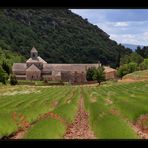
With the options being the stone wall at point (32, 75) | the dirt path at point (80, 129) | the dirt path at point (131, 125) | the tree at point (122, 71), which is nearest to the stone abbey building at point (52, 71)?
the stone wall at point (32, 75)

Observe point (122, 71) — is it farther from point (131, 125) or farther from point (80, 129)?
point (80, 129)

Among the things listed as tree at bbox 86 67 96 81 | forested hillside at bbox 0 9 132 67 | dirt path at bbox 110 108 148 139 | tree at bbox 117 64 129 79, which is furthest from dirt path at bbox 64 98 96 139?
forested hillside at bbox 0 9 132 67

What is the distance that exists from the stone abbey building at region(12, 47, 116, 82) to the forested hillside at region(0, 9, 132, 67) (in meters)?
1.92

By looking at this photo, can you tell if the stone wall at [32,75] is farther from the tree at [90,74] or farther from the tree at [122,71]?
the tree at [122,71]

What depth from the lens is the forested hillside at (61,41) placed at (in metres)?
77.6

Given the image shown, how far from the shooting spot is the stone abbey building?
67250mm

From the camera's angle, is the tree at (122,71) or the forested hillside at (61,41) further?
the forested hillside at (61,41)

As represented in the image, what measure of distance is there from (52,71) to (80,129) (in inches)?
2363

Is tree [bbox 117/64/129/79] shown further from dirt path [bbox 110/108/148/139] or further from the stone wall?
dirt path [bbox 110/108/148/139]

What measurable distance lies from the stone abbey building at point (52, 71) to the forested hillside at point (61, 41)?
6.30ft
